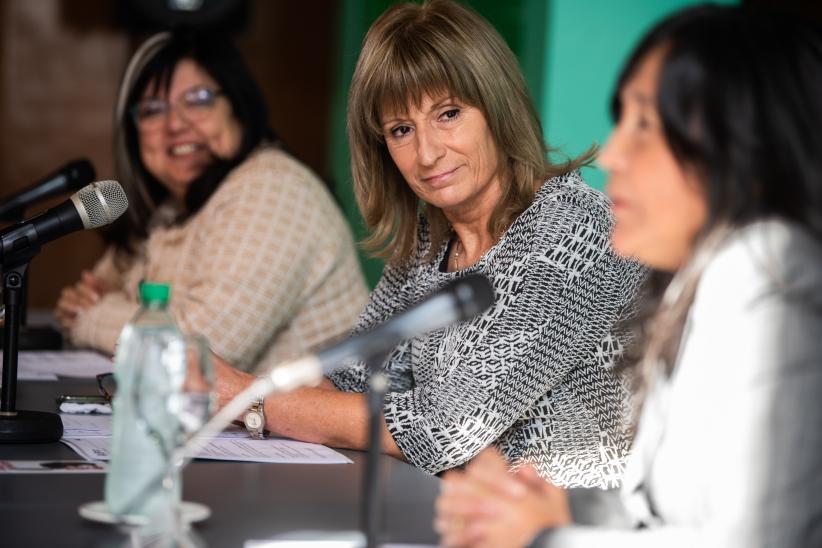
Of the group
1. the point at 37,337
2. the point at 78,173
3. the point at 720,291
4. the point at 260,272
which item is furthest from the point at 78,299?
the point at 720,291

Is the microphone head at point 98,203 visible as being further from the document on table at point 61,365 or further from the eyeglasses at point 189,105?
the eyeglasses at point 189,105

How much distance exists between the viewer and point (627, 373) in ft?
5.86

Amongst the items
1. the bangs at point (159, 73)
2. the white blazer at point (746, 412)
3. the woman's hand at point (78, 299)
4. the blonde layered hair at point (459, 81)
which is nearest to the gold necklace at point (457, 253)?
the blonde layered hair at point (459, 81)

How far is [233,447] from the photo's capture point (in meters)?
1.82

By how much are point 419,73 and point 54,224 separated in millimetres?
683

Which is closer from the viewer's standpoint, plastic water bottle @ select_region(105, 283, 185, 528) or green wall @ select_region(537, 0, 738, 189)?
plastic water bottle @ select_region(105, 283, 185, 528)

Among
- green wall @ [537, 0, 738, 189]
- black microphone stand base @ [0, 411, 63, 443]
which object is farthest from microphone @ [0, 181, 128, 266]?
green wall @ [537, 0, 738, 189]

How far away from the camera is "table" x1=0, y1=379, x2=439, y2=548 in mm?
1293

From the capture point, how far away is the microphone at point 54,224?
181 centimetres

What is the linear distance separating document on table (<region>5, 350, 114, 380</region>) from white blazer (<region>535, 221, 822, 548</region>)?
5.64 feet

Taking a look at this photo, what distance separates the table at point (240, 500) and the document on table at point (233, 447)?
0.03m

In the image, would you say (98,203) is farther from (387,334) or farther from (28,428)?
(387,334)

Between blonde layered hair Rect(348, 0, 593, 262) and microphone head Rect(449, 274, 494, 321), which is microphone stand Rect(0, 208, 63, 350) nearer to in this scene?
blonde layered hair Rect(348, 0, 593, 262)

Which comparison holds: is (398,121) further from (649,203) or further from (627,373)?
(649,203)
